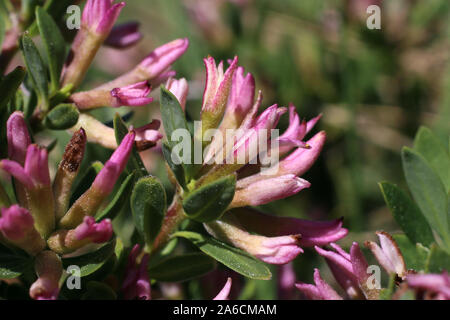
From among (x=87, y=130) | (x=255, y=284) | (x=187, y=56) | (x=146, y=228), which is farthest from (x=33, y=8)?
(x=187, y=56)

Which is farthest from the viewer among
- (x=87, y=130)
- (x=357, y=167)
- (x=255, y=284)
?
(x=357, y=167)

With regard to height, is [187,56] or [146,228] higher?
[146,228]

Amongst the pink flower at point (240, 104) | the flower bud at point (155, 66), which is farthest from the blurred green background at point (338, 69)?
the pink flower at point (240, 104)

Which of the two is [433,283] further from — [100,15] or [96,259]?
[100,15]

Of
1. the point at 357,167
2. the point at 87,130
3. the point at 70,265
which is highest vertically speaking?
the point at 87,130

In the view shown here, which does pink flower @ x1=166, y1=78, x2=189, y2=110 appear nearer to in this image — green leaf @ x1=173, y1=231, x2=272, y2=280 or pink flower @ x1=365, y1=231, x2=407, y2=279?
green leaf @ x1=173, y1=231, x2=272, y2=280

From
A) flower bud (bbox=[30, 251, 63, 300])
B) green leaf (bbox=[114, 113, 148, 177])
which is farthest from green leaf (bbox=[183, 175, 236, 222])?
flower bud (bbox=[30, 251, 63, 300])

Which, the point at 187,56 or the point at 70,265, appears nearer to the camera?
the point at 70,265

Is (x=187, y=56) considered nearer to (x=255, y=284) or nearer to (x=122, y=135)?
(x=255, y=284)
